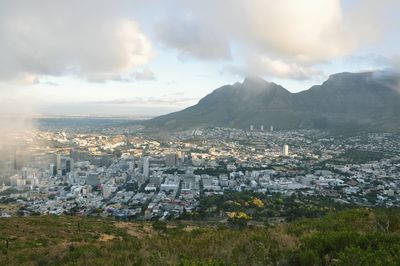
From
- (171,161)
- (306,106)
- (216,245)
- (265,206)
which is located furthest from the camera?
(306,106)

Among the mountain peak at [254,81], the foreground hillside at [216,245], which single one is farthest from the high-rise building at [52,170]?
the mountain peak at [254,81]

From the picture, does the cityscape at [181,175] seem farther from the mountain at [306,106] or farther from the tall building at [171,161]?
the mountain at [306,106]

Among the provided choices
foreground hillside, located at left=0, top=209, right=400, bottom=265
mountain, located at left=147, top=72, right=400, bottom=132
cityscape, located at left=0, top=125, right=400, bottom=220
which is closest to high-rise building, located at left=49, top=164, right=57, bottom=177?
cityscape, located at left=0, top=125, right=400, bottom=220

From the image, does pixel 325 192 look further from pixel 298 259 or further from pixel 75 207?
pixel 298 259

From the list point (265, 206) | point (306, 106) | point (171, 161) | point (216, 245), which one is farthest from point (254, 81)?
point (216, 245)

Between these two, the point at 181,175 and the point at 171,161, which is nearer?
the point at 181,175

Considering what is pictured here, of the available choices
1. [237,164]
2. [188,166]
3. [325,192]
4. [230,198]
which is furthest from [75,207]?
[237,164]

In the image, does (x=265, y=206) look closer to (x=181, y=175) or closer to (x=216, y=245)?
(x=216, y=245)
